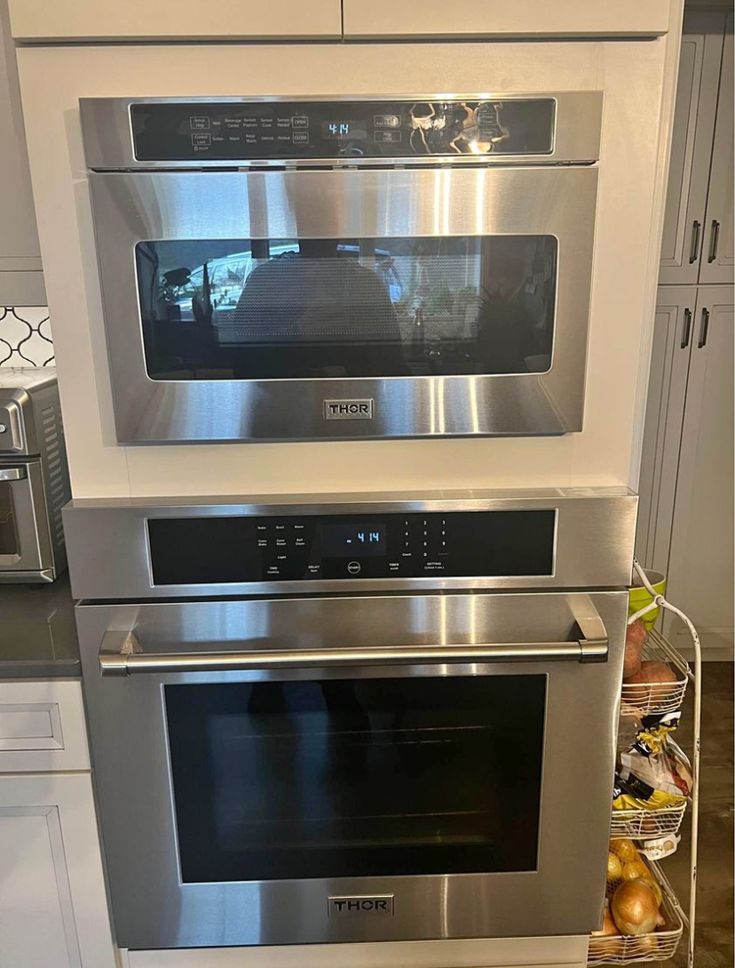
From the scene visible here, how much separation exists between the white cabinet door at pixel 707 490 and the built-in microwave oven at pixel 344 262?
4.65 feet

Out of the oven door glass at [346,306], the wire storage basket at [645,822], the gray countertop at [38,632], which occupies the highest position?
the oven door glass at [346,306]

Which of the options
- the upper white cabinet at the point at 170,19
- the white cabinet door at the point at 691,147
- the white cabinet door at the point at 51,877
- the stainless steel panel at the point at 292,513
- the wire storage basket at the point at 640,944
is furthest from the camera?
the white cabinet door at the point at 691,147

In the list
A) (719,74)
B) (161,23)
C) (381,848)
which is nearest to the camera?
(161,23)

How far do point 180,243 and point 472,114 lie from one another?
41 cm

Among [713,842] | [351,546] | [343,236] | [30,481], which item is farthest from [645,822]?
[30,481]

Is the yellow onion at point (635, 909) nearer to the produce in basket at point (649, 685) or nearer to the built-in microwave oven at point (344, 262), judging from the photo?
the produce in basket at point (649, 685)

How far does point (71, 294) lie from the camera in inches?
38.9

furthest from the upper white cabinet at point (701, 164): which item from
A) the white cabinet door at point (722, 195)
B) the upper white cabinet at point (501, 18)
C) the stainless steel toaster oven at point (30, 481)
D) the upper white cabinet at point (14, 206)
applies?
the stainless steel toaster oven at point (30, 481)

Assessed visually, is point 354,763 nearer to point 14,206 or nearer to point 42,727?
point 42,727

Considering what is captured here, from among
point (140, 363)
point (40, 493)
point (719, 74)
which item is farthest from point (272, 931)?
point (719, 74)

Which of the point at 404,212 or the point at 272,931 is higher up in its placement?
the point at 404,212

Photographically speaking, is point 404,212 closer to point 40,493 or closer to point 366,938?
point 40,493

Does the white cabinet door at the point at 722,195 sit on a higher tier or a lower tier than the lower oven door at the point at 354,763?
higher

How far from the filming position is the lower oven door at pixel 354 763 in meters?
1.11
